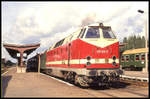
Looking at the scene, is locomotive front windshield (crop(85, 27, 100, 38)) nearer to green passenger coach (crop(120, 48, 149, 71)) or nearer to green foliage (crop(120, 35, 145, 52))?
green passenger coach (crop(120, 48, 149, 71))

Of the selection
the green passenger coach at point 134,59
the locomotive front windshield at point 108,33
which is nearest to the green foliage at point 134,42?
the green passenger coach at point 134,59

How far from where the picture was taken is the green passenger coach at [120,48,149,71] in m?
30.9

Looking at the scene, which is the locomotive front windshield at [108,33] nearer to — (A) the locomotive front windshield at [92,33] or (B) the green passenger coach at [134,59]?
(A) the locomotive front windshield at [92,33]

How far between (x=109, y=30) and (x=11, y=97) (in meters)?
7.20

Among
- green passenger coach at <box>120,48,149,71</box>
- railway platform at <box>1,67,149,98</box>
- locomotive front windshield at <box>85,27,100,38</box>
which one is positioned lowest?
railway platform at <box>1,67,149,98</box>

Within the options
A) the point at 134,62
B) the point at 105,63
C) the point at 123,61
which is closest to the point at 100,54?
the point at 105,63

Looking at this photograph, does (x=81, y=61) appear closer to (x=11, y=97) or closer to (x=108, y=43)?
(x=108, y=43)

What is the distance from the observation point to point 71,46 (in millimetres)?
13188

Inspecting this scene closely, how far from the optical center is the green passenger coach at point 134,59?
3092 centimetres

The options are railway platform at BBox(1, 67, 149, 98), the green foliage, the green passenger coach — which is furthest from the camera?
the green foliage

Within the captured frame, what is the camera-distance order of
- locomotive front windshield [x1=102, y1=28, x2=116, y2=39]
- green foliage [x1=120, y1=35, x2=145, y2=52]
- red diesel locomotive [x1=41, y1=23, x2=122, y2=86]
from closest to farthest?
red diesel locomotive [x1=41, y1=23, x2=122, y2=86] < locomotive front windshield [x1=102, y1=28, x2=116, y2=39] < green foliage [x1=120, y1=35, x2=145, y2=52]

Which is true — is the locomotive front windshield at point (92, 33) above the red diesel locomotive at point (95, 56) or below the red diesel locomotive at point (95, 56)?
above

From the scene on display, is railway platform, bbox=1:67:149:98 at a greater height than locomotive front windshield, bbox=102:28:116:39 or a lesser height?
lesser

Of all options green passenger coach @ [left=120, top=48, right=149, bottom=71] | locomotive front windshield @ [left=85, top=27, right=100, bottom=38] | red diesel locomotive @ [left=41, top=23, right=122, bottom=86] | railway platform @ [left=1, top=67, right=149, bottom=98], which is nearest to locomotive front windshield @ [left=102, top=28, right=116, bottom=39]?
red diesel locomotive @ [left=41, top=23, right=122, bottom=86]
